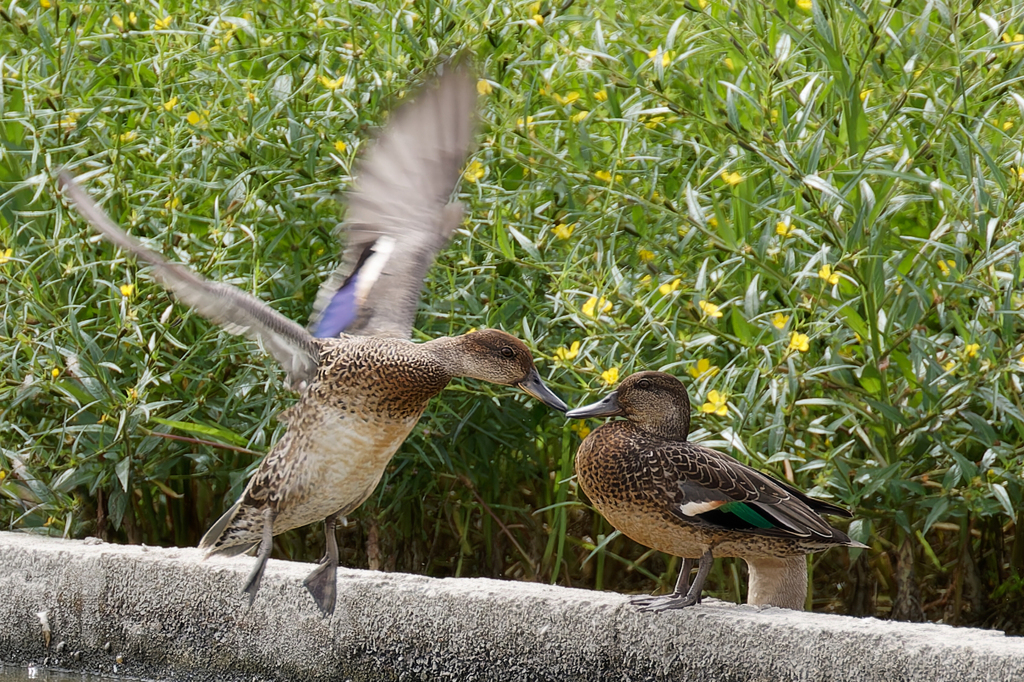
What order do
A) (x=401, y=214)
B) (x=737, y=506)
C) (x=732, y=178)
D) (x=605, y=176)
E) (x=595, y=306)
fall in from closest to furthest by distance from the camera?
(x=737, y=506)
(x=595, y=306)
(x=732, y=178)
(x=605, y=176)
(x=401, y=214)

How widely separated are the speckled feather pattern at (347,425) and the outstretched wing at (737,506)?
630 mm

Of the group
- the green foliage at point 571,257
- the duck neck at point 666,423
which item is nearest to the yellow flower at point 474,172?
the green foliage at point 571,257

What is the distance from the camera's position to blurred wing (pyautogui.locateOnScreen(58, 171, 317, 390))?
2713mm

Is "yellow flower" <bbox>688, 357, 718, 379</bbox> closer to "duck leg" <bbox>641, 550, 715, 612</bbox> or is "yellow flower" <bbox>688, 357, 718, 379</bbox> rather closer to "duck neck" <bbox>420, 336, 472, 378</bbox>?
"duck leg" <bbox>641, 550, 715, 612</bbox>

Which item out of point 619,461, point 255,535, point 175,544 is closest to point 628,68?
point 619,461

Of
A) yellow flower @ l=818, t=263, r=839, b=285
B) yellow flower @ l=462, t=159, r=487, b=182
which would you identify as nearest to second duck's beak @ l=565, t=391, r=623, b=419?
yellow flower @ l=818, t=263, r=839, b=285

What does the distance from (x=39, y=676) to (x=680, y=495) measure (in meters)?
1.82

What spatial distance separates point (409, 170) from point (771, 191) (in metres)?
1.06

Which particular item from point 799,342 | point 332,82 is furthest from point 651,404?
point 332,82

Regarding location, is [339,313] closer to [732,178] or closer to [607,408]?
[607,408]

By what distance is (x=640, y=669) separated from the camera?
2.85 meters

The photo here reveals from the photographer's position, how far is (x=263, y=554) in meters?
3.04

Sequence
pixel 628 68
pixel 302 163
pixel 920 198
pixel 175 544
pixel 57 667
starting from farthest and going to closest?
pixel 175 544 → pixel 302 163 → pixel 628 68 → pixel 57 667 → pixel 920 198

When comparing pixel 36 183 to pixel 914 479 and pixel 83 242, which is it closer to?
pixel 83 242
